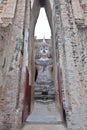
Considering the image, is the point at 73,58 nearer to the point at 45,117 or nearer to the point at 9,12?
the point at 45,117

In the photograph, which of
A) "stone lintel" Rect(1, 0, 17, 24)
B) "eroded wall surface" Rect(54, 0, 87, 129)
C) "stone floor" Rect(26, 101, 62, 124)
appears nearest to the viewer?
"eroded wall surface" Rect(54, 0, 87, 129)

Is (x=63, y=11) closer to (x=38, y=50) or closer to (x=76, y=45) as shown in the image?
(x=76, y=45)

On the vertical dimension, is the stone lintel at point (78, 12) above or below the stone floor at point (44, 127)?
above

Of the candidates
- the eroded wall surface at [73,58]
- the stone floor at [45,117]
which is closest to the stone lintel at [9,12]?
the eroded wall surface at [73,58]

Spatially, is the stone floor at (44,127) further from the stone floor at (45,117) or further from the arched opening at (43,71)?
the arched opening at (43,71)

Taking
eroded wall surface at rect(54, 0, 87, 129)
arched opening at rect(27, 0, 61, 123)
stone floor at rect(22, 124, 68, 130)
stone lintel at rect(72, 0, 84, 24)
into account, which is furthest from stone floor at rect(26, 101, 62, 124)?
stone lintel at rect(72, 0, 84, 24)

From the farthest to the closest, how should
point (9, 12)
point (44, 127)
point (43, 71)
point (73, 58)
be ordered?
point (43, 71), point (9, 12), point (73, 58), point (44, 127)

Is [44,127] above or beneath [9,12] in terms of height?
beneath

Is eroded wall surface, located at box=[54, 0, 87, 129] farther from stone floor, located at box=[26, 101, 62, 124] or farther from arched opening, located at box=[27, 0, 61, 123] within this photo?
arched opening, located at box=[27, 0, 61, 123]

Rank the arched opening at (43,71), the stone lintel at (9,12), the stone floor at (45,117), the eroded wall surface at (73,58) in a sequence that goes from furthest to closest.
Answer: the arched opening at (43,71) → the stone lintel at (9,12) → the stone floor at (45,117) → the eroded wall surface at (73,58)

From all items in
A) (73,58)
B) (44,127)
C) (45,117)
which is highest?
(73,58)

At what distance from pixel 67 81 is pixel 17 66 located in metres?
1.36

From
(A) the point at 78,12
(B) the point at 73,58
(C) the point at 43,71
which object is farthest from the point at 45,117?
(C) the point at 43,71

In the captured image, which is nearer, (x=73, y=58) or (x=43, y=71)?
(x=73, y=58)
